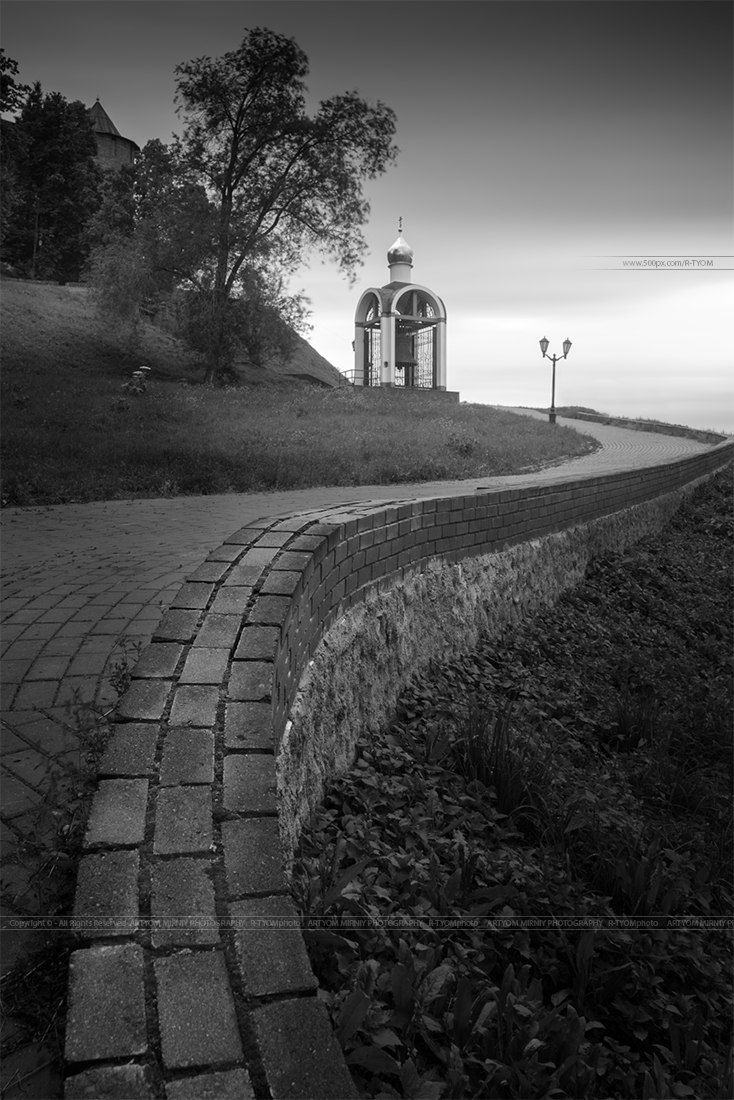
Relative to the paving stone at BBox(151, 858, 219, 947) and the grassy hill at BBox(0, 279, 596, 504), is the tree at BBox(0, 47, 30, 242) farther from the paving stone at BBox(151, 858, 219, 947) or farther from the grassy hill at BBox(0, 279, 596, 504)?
the paving stone at BBox(151, 858, 219, 947)

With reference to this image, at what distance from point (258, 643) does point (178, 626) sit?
11.6 inches

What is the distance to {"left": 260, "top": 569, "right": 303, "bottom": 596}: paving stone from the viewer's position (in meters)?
2.52

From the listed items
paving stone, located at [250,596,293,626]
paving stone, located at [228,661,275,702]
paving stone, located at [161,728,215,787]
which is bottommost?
paving stone, located at [161,728,215,787]

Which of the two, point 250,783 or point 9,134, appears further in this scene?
point 9,134

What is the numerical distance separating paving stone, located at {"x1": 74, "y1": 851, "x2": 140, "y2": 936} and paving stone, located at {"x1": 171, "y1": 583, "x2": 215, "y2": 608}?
3.45 ft

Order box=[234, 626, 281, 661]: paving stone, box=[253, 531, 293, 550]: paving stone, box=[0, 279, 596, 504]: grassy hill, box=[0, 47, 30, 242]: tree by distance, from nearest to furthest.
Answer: box=[234, 626, 281, 661]: paving stone
box=[253, 531, 293, 550]: paving stone
box=[0, 47, 30, 242]: tree
box=[0, 279, 596, 504]: grassy hill

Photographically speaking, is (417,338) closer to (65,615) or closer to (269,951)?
(65,615)

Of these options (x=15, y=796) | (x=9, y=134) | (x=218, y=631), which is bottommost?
(x=15, y=796)

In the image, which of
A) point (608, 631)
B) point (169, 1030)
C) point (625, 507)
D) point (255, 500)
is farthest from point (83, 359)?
point (169, 1030)

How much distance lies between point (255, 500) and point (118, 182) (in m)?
8.16

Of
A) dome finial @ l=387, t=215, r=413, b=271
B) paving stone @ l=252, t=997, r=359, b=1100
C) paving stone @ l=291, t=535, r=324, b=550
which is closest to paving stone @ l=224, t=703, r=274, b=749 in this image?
paving stone @ l=252, t=997, r=359, b=1100

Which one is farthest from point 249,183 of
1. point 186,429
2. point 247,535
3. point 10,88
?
point 247,535

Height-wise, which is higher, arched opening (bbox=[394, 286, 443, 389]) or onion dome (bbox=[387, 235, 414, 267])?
onion dome (bbox=[387, 235, 414, 267])

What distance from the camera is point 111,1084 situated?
43.6 inches
